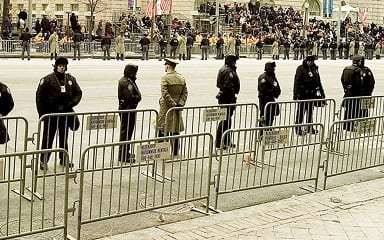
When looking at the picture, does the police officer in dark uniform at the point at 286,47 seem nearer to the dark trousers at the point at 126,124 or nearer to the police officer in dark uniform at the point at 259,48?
the police officer in dark uniform at the point at 259,48

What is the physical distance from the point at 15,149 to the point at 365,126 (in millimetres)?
Result: 5359

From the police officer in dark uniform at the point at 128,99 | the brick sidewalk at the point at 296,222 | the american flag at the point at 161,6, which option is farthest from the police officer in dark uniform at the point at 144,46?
the brick sidewalk at the point at 296,222

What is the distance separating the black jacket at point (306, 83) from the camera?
13539 mm

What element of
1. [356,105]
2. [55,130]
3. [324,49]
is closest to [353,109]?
[356,105]

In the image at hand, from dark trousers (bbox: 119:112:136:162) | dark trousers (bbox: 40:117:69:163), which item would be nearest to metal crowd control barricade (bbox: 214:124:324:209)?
dark trousers (bbox: 119:112:136:162)

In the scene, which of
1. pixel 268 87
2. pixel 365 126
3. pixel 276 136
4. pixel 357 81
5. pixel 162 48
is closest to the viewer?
pixel 276 136

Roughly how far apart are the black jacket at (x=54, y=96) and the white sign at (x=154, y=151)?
8.89 feet

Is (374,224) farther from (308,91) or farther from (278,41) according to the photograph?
(278,41)

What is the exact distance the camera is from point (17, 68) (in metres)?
27.2

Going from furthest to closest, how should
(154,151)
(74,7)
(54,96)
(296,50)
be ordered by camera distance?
(74,7)
(296,50)
(54,96)
(154,151)

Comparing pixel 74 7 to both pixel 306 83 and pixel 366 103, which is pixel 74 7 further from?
pixel 366 103

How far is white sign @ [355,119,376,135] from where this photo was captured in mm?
10048

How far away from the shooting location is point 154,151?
290 inches

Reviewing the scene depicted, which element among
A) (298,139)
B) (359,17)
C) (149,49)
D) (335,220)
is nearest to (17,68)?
(149,49)
